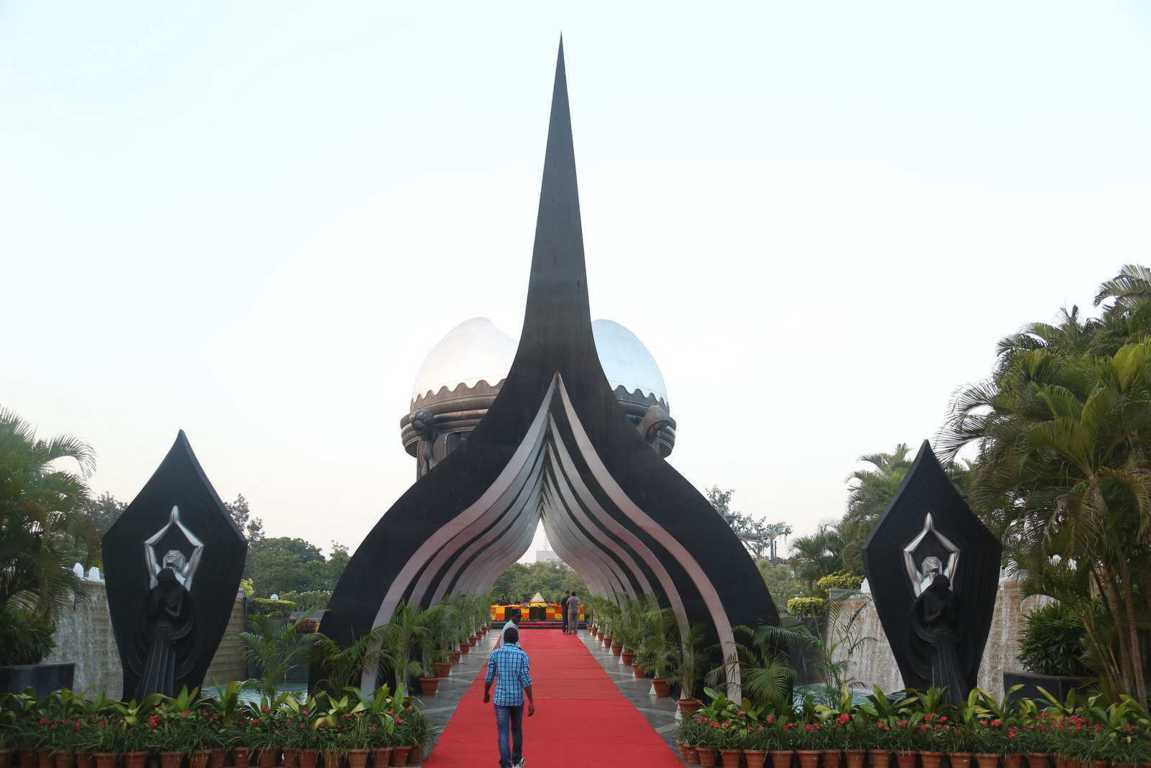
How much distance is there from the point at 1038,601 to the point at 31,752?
42.0ft

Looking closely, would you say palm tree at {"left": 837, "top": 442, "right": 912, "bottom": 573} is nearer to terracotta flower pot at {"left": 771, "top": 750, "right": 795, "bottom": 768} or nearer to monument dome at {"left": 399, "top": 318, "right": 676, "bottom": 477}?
monument dome at {"left": 399, "top": 318, "right": 676, "bottom": 477}

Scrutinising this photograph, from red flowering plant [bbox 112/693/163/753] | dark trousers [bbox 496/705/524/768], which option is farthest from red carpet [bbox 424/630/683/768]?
red flowering plant [bbox 112/693/163/753]

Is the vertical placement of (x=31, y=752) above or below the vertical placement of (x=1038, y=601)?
below

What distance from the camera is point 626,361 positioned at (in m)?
24.0

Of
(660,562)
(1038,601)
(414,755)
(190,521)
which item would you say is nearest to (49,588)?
(190,521)

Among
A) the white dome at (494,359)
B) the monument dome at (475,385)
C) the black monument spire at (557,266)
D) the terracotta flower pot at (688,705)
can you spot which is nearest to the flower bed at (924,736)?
the terracotta flower pot at (688,705)

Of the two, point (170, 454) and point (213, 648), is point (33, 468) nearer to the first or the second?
point (170, 454)

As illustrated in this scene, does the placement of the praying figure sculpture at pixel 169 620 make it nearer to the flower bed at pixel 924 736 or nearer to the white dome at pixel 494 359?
the flower bed at pixel 924 736

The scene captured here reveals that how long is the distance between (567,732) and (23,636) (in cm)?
637

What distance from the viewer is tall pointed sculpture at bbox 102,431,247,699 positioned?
32.3ft

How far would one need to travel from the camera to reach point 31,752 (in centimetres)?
870

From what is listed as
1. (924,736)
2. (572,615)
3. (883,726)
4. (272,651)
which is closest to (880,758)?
(883,726)

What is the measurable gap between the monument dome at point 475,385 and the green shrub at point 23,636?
10201 millimetres

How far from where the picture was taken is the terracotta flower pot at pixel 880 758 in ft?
28.7
